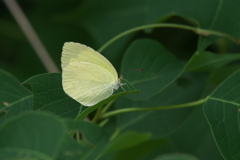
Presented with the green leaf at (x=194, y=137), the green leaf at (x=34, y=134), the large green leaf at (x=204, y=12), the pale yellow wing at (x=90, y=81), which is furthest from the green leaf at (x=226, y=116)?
the green leaf at (x=194, y=137)

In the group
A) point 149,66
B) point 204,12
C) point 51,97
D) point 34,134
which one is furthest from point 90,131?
point 204,12

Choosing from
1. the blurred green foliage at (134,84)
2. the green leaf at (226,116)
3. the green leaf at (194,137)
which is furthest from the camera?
the green leaf at (194,137)

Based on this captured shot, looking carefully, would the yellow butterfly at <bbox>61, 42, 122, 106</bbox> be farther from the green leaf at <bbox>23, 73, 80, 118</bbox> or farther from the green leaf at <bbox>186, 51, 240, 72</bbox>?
the green leaf at <bbox>186, 51, 240, 72</bbox>

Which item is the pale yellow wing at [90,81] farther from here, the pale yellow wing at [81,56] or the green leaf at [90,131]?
the green leaf at [90,131]

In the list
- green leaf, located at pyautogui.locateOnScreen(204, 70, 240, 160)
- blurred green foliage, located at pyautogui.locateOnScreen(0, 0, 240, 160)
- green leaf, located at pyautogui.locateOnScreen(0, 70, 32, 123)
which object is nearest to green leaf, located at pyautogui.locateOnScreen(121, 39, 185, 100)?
blurred green foliage, located at pyautogui.locateOnScreen(0, 0, 240, 160)

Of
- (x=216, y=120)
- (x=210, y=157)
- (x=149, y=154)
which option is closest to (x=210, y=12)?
(x=216, y=120)

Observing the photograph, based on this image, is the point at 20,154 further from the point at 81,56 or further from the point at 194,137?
the point at 194,137
